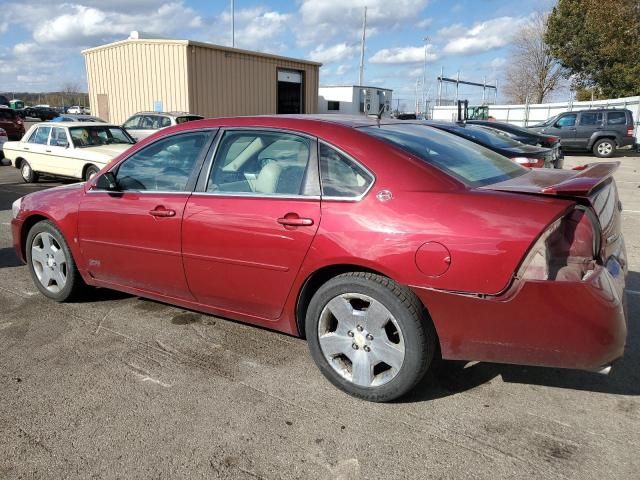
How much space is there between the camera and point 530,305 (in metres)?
2.43

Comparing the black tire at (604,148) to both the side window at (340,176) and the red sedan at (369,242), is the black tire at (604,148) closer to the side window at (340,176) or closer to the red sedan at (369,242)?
the red sedan at (369,242)

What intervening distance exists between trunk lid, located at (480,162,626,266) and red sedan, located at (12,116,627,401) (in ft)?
0.04

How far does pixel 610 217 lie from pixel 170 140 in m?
2.82

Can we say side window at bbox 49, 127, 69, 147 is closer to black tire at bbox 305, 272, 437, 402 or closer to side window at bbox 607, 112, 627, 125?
black tire at bbox 305, 272, 437, 402

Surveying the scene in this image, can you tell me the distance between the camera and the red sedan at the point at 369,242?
2439 millimetres

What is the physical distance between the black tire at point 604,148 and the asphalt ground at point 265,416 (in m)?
18.5

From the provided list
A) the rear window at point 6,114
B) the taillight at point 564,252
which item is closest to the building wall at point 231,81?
the rear window at point 6,114

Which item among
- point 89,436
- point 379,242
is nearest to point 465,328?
point 379,242

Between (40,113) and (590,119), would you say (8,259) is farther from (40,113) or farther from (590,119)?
(40,113)

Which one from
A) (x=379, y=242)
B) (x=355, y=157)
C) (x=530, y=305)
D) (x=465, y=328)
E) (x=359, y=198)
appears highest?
(x=355, y=157)

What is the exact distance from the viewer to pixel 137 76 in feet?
78.4

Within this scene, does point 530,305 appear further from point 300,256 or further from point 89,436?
point 89,436

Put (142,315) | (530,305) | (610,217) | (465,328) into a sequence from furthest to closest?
(142,315), (610,217), (465,328), (530,305)

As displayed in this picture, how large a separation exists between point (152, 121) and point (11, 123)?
6.30 meters
